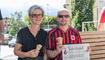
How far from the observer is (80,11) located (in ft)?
50.5

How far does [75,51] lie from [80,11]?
13.7 m

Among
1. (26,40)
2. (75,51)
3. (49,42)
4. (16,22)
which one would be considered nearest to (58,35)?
(49,42)

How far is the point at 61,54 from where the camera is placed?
2.04 m

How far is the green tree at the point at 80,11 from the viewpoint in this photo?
1514 cm

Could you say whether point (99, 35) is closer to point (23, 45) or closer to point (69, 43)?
point (69, 43)

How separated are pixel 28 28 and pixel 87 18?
14.2 metres

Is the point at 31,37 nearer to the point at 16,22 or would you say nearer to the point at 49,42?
the point at 49,42

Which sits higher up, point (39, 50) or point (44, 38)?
point (44, 38)

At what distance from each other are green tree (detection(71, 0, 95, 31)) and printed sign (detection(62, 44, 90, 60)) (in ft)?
42.8

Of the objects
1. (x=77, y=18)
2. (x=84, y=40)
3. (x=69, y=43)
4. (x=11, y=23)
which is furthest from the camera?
(x=11, y=23)

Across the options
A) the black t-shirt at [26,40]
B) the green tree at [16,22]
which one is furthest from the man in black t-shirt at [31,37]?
the green tree at [16,22]

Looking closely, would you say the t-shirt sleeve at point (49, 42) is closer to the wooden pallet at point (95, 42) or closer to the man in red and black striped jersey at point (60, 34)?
the man in red and black striped jersey at point (60, 34)

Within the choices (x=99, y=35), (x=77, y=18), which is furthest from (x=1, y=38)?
(x=77, y=18)

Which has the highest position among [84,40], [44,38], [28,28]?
[28,28]
